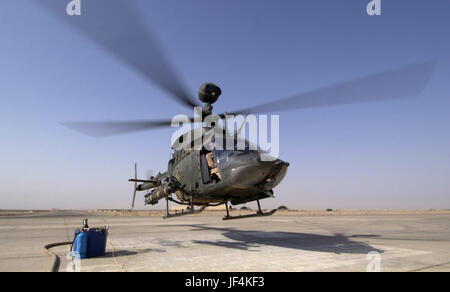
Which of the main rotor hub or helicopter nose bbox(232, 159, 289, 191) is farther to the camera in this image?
the main rotor hub

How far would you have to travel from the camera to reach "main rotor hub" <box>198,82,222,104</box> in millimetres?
9570

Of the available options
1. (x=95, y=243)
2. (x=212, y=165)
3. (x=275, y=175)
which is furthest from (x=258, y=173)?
(x=95, y=243)

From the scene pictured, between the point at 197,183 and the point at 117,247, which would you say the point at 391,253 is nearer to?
the point at 197,183

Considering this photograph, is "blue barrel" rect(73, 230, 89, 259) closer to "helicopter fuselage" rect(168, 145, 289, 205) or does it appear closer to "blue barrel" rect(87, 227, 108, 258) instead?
"blue barrel" rect(87, 227, 108, 258)

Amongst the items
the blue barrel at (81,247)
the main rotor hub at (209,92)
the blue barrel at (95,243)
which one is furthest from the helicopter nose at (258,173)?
the blue barrel at (81,247)

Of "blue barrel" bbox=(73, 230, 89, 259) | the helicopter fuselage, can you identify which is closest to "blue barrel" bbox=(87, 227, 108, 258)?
"blue barrel" bbox=(73, 230, 89, 259)

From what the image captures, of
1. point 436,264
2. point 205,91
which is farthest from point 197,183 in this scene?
point 436,264

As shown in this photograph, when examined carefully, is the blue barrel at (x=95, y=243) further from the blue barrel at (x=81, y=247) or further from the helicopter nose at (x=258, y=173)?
the helicopter nose at (x=258, y=173)

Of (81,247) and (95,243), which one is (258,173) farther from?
(81,247)

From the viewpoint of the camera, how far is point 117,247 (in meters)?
9.61

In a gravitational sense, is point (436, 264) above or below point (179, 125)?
below

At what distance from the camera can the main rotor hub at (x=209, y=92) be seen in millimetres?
9570
